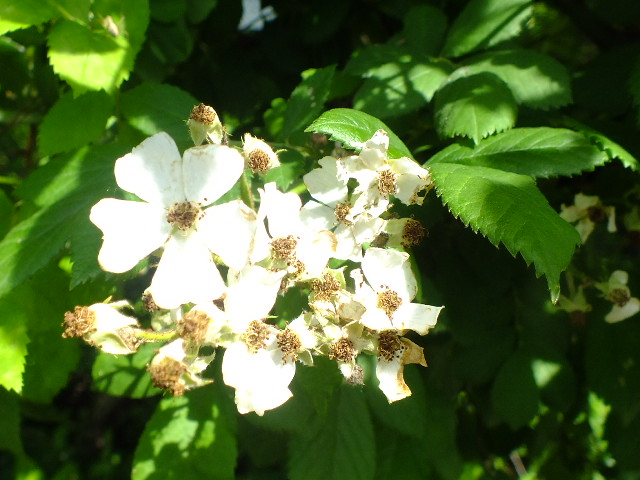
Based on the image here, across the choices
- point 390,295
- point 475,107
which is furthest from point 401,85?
point 390,295

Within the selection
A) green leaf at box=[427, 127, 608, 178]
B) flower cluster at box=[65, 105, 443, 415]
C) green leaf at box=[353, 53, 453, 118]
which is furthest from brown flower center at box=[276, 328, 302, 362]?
green leaf at box=[353, 53, 453, 118]

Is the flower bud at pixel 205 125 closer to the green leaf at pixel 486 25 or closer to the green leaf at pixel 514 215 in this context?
the green leaf at pixel 514 215

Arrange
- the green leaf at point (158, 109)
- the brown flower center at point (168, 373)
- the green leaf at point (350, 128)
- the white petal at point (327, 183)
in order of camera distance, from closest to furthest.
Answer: the brown flower center at point (168, 373)
the green leaf at point (350, 128)
the white petal at point (327, 183)
the green leaf at point (158, 109)

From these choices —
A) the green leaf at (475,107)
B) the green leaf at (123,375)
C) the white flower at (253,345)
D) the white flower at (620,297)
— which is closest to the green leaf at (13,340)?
the green leaf at (123,375)

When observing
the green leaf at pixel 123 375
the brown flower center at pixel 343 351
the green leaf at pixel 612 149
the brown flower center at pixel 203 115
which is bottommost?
the green leaf at pixel 123 375

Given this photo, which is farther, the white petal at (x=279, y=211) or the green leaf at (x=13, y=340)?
the green leaf at (x=13, y=340)

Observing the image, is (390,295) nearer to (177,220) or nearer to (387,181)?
(387,181)

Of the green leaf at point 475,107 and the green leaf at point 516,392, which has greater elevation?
the green leaf at point 475,107
